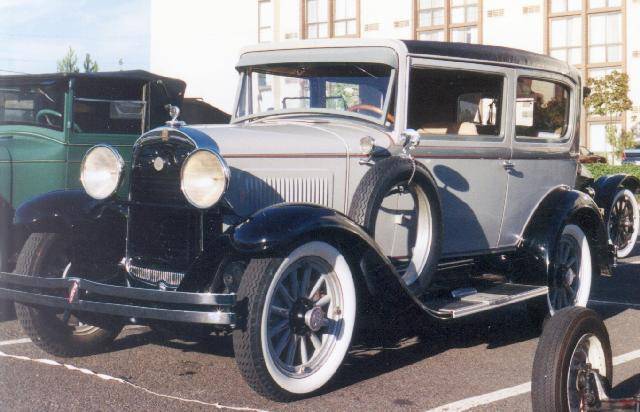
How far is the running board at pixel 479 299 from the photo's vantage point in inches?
202

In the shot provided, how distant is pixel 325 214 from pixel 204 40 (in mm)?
34831

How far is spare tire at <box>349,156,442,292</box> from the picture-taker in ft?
16.1

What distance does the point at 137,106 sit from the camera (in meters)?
8.49

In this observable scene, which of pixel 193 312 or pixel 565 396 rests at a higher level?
pixel 193 312

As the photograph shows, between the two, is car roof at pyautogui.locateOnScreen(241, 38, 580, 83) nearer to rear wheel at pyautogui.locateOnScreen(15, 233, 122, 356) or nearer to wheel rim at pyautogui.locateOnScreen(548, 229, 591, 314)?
wheel rim at pyautogui.locateOnScreen(548, 229, 591, 314)

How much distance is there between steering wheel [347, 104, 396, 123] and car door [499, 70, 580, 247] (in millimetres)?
1132

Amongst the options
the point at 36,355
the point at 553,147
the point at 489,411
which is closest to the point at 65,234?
the point at 36,355

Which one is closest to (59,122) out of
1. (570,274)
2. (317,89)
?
(317,89)

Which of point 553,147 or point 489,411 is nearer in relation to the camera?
point 489,411

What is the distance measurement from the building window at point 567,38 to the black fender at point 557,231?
84.7 ft

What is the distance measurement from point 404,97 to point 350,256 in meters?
1.30

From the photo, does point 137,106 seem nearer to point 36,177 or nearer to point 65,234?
point 36,177

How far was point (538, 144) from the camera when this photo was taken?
637cm

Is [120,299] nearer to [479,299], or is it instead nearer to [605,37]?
[479,299]
